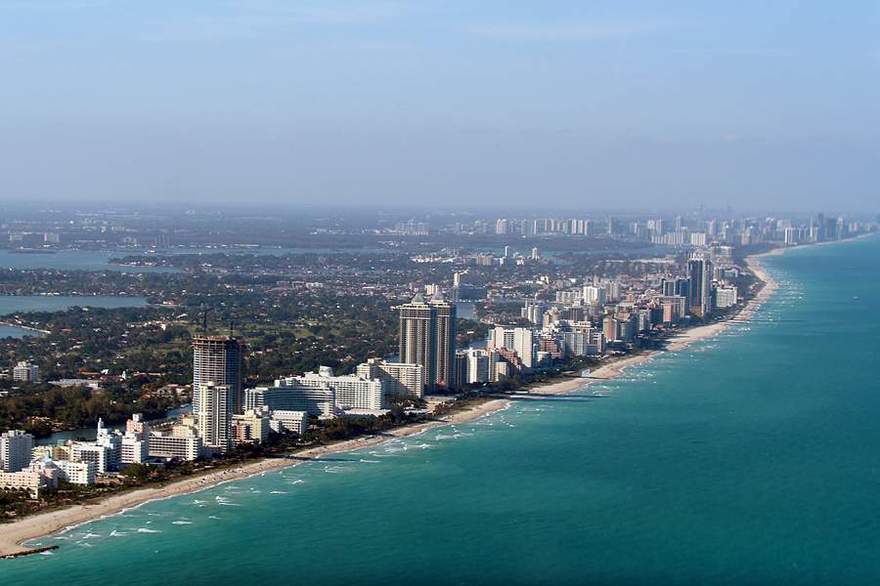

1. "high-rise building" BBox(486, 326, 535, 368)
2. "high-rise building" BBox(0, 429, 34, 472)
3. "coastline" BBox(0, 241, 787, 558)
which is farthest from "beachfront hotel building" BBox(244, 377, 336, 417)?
"high-rise building" BBox(486, 326, 535, 368)

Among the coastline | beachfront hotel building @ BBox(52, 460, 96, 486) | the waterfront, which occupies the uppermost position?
beachfront hotel building @ BBox(52, 460, 96, 486)

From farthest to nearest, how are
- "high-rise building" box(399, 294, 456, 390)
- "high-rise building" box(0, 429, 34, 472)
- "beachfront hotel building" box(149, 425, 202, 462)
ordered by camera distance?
"high-rise building" box(399, 294, 456, 390) → "beachfront hotel building" box(149, 425, 202, 462) → "high-rise building" box(0, 429, 34, 472)

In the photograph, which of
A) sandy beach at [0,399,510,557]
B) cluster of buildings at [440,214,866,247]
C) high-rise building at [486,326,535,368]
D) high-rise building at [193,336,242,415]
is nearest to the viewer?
sandy beach at [0,399,510,557]

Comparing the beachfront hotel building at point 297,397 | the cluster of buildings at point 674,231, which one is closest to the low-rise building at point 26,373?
the beachfront hotel building at point 297,397

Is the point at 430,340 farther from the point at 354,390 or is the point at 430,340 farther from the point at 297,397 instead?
the point at 297,397

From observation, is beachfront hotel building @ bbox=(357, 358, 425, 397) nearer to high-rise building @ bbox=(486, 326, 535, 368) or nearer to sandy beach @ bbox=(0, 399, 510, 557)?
sandy beach @ bbox=(0, 399, 510, 557)

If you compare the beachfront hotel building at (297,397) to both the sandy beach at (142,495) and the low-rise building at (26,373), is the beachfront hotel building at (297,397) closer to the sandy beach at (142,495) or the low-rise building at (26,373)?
the sandy beach at (142,495)

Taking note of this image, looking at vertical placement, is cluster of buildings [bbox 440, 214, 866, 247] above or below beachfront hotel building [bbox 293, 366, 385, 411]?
above
